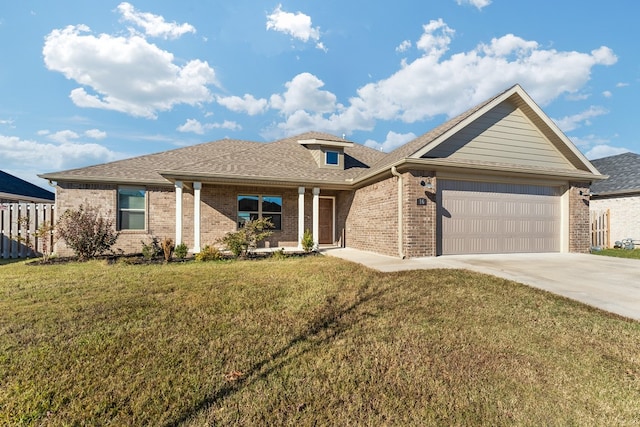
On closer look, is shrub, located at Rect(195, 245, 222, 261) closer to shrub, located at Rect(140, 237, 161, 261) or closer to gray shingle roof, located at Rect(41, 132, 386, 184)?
shrub, located at Rect(140, 237, 161, 261)

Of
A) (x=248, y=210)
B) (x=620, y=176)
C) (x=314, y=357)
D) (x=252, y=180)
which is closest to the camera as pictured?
(x=314, y=357)

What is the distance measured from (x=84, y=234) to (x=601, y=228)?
21.8 metres

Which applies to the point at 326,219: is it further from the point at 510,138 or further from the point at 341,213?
the point at 510,138

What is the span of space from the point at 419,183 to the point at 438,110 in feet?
55.9

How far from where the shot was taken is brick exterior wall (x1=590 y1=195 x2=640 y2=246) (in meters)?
14.2

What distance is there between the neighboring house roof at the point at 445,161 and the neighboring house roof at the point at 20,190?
7714mm

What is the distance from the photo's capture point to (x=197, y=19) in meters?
10.3

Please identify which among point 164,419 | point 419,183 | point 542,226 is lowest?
point 164,419

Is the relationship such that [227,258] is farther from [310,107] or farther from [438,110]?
[438,110]

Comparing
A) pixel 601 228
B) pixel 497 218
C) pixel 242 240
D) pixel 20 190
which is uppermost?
pixel 20 190

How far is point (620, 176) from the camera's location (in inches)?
628

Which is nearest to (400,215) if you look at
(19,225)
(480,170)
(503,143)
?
Result: (480,170)

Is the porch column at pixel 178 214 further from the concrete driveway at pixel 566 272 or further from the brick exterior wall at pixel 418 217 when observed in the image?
the brick exterior wall at pixel 418 217

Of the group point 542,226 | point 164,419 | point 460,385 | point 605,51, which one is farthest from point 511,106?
point 164,419
